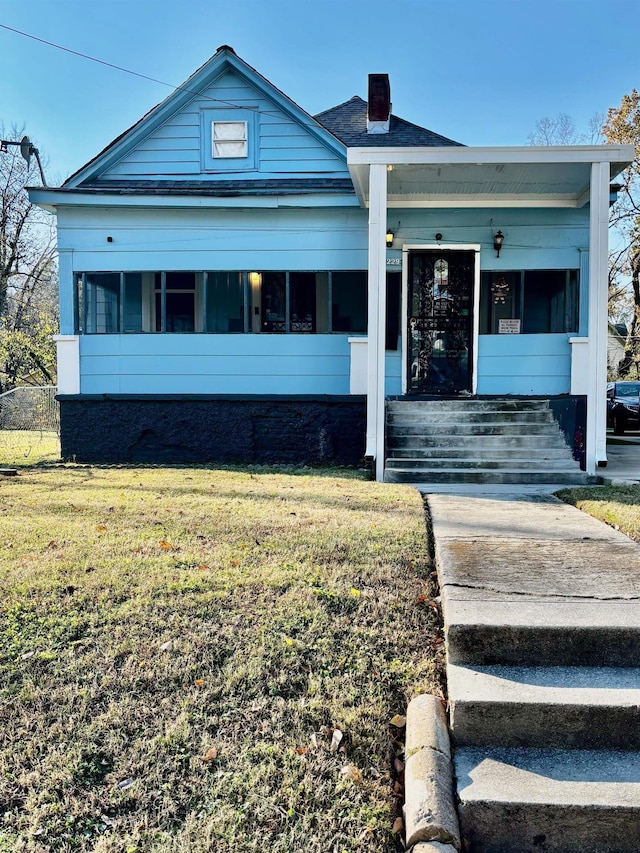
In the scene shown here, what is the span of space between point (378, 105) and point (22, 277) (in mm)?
Result: 23265

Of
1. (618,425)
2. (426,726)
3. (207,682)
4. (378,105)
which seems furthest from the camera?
(618,425)

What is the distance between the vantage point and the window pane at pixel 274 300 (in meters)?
9.88

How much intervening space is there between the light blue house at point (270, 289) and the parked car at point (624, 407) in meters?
8.32

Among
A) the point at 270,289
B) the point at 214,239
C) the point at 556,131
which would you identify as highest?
the point at 556,131

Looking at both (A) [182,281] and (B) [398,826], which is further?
(A) [182,281]

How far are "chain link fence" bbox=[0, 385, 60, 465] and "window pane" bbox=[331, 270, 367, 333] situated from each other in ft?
15.5

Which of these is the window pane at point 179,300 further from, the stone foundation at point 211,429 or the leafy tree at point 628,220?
the leafy tree at point 628,220

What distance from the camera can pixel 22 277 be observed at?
29328 mm

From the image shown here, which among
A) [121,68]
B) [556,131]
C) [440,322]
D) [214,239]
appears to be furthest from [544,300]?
[556,131]

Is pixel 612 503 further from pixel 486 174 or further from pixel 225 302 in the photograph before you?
pixel 225 302

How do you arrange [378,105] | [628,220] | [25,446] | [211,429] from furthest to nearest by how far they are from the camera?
[628,220] → [378,105] → [25,446] → [211,429]

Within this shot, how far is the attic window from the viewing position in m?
10.2

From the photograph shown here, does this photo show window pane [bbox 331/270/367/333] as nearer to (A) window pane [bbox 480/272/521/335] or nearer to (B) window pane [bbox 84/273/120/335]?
(A) window pane [bbox 480/272/521/335]

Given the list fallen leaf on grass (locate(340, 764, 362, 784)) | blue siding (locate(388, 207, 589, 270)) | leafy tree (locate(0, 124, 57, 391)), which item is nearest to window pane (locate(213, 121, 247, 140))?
blue siding (locate(388, 207, 589, 270))
